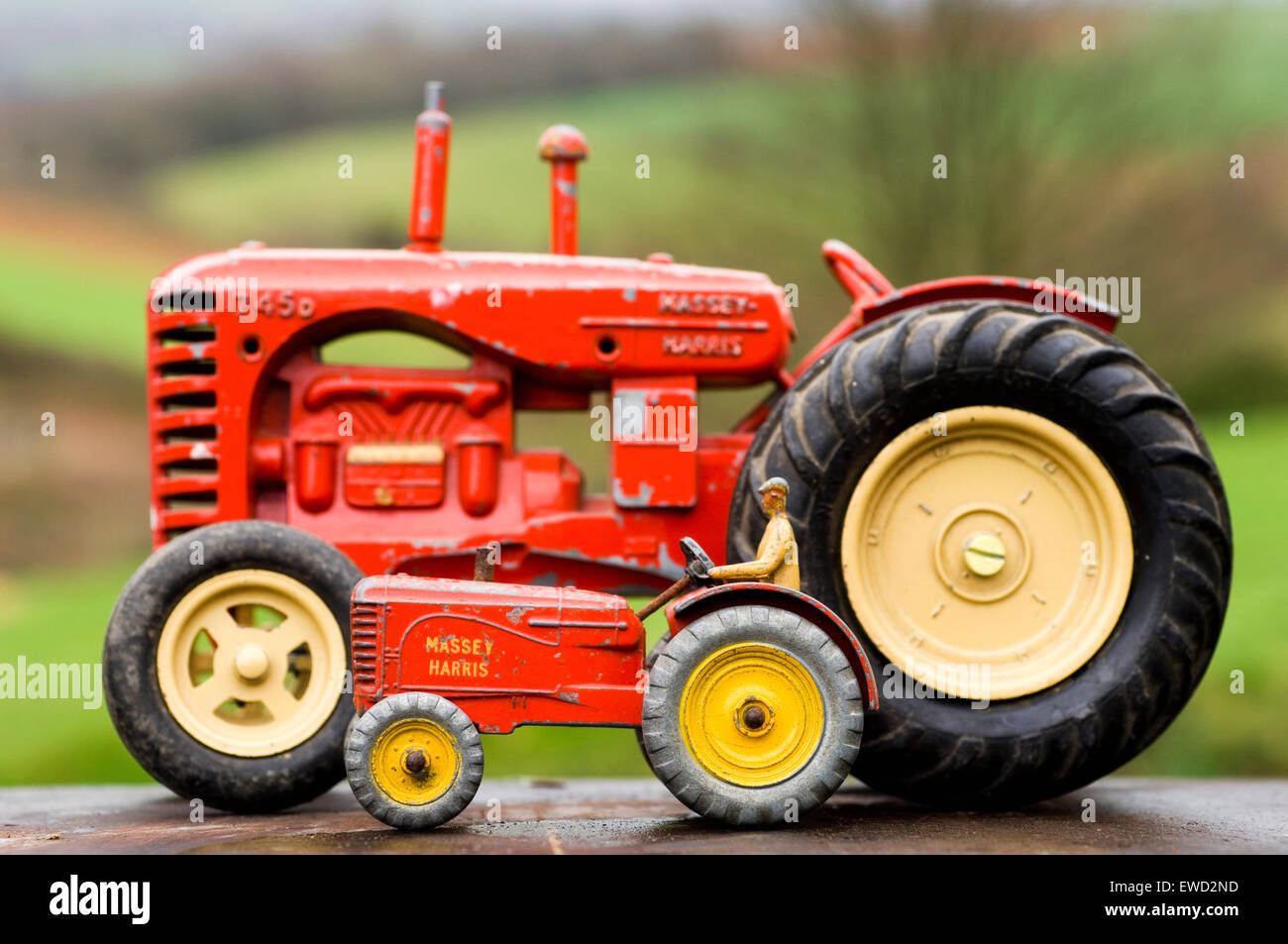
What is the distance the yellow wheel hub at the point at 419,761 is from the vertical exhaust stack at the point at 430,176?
231 centimetres

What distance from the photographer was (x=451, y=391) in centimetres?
629

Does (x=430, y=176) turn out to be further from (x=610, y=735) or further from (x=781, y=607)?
(x=610, y=735)

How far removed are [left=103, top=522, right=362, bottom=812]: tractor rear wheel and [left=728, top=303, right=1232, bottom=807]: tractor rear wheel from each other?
5.26ft

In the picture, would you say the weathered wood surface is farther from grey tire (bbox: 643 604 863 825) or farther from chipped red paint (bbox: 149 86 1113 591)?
chipped red paint (bbox: 149 86 1113 591)

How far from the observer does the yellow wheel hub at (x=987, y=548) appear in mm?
5625

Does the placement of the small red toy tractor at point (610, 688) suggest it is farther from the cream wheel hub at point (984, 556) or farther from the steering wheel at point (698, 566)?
the cream wheel hub at point (984, 556)

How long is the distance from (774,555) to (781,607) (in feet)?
0.62

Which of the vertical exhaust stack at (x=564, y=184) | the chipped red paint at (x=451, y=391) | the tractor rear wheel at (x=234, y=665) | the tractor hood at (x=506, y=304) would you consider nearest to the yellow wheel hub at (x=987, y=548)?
the chipped red paint at (x=451, y=391)

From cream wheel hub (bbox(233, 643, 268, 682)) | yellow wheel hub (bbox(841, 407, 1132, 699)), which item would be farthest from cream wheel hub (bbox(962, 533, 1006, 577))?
cream wheel hub (bbox(233, 643, 268, 682))

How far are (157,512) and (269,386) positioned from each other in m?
0.68

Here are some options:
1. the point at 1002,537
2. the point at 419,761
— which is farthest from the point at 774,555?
the point at 419,761

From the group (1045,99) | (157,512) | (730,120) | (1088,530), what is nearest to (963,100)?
(1045,99)

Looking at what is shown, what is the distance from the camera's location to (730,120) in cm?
1157
